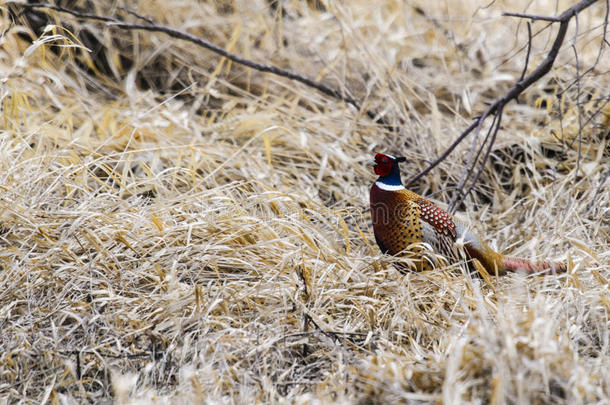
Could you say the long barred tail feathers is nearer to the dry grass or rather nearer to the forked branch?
the dry grass

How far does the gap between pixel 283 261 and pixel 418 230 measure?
0.52 meters

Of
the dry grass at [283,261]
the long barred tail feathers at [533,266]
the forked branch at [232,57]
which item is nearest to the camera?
the dry grass at [283,261]

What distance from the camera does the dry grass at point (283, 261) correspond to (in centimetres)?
165

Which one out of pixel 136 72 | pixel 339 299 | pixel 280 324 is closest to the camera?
pixel 280 324

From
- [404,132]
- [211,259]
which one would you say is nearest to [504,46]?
[404,132]

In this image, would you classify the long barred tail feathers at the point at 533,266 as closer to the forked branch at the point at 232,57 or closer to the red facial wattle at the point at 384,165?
the red facial wattle at the point at 384,165

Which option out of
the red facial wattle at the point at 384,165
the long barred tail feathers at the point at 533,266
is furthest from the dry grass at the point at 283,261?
the red facial wattle at the point at 384,165

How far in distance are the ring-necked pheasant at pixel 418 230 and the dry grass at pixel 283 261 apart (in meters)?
0.07

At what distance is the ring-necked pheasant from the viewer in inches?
89.7

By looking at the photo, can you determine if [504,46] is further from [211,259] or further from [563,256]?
[211,259]

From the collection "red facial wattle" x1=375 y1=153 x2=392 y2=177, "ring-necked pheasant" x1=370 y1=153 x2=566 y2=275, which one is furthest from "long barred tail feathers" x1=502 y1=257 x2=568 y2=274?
"red facial wattle" x1=375 y1=153 x2=392 y2=177

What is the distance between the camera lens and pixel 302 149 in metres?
3.18

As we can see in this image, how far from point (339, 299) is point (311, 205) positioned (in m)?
0.62

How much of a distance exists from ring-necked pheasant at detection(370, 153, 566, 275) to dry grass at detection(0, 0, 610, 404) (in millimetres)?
74
